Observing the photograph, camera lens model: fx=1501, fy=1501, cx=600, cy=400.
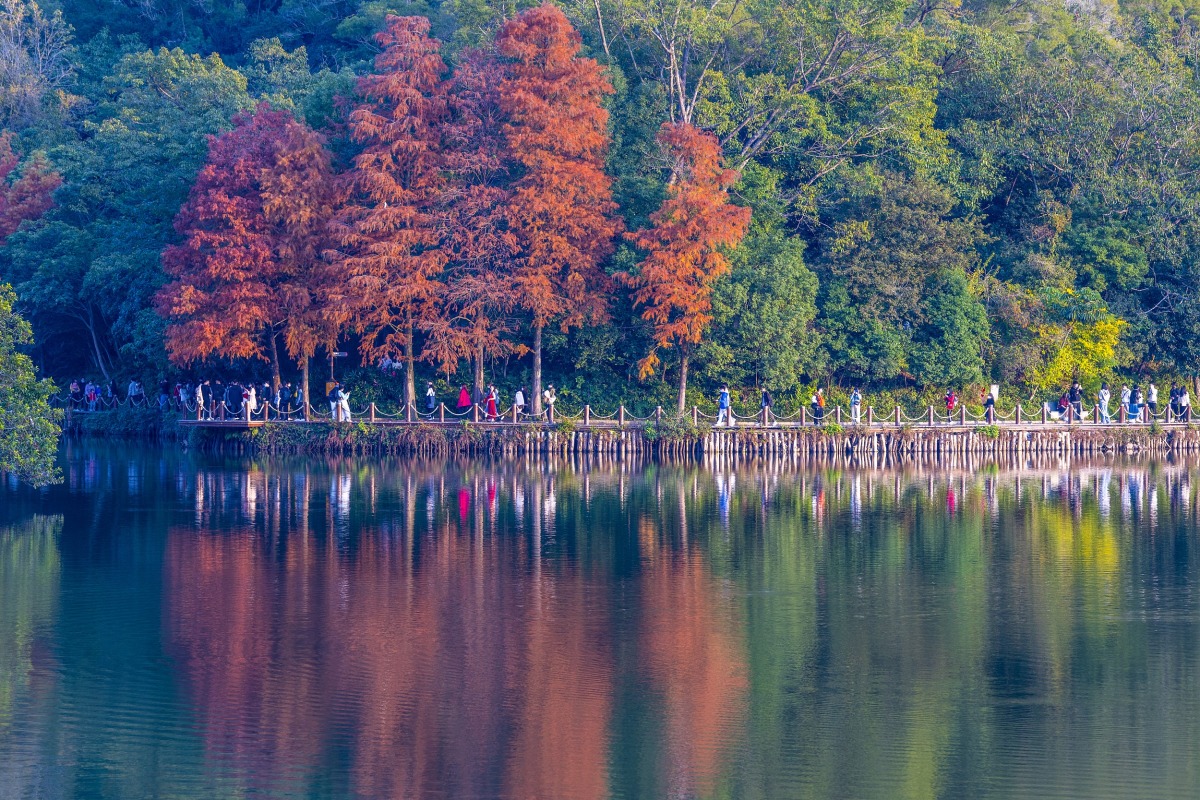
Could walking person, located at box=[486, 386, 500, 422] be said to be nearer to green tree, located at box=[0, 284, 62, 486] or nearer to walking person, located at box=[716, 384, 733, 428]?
walking person, located at box=[716, 384, 733, 428]

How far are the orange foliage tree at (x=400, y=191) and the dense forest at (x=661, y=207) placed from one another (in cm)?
13

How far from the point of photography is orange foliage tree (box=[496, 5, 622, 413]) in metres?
44.7

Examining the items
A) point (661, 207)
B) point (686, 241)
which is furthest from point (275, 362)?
point (686, 241)

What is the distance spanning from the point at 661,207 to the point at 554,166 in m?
3.53

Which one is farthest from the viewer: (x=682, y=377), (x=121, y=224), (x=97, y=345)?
(x=97, y=345)

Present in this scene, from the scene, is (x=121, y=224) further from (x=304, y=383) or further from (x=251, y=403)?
(x=251, y=403)

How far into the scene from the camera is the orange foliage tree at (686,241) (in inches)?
1753

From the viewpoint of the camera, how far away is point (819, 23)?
49156mm

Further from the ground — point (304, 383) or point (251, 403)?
point (304, 383)

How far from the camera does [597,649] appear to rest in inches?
749

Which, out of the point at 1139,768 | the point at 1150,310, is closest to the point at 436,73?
the point at 1150,310

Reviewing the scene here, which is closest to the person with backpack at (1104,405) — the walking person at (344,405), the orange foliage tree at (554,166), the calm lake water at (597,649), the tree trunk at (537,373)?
the calm lake water at (597,649)

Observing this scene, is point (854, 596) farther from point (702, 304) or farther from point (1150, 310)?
point (1150, 310)

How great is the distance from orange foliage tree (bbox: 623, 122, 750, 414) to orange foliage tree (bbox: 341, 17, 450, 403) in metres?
6.27
